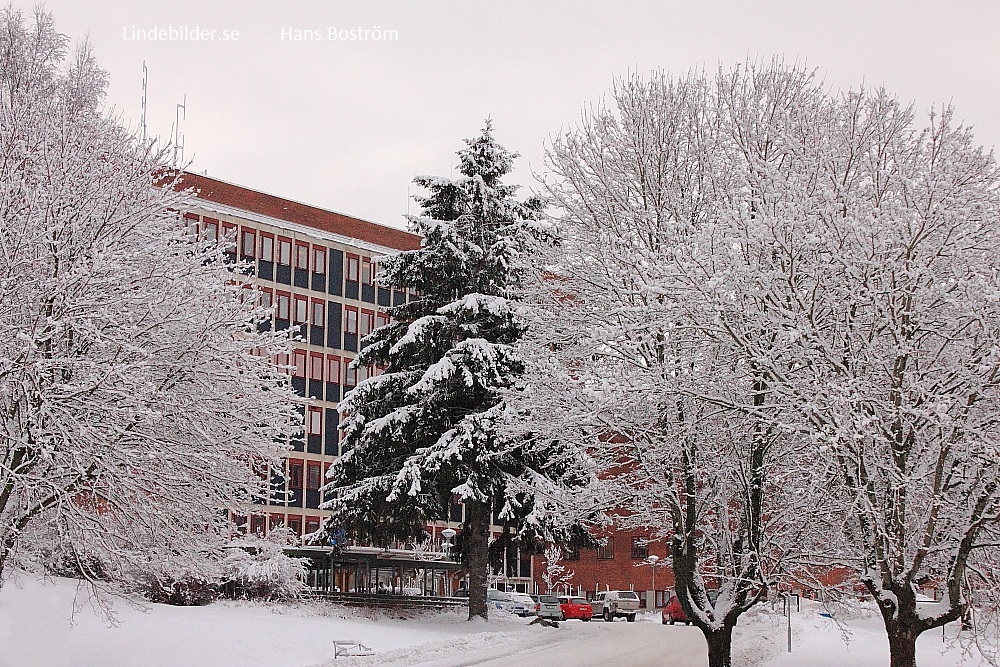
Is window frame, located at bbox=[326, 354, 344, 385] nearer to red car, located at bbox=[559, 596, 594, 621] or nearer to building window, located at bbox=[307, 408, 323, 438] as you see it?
building window, located at bbox=[307, 408, 323, 438]

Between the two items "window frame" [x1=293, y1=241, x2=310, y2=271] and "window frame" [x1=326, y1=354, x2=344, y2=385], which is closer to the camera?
"window frame" [x1=293, y1=241, x2=310, y2=271]

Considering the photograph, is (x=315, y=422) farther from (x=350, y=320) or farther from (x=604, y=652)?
(x=604, y=652)

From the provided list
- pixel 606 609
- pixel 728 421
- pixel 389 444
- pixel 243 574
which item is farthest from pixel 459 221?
pixel 606 609

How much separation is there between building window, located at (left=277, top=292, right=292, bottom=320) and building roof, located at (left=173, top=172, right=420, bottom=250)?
518 centimetres

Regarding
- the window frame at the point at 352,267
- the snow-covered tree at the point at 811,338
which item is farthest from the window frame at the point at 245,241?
the snow-covered tree at the point at 811,338

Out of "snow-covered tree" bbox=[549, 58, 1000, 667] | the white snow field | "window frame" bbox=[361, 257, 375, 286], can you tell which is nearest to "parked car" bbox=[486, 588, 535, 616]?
the white snow field

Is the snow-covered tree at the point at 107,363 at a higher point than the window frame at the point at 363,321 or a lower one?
lower

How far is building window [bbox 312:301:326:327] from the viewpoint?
68.5 m

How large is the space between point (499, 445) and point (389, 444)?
3.69 m

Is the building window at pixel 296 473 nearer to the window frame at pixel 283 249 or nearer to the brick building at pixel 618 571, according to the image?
the window frame at pixel 283 249

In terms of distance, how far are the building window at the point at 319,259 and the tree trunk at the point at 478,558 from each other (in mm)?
36477

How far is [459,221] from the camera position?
118ft

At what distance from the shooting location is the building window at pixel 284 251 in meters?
66.8

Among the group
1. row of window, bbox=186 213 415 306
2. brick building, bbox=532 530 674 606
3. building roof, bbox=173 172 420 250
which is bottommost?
brick building, bbox=532 530 674 606
